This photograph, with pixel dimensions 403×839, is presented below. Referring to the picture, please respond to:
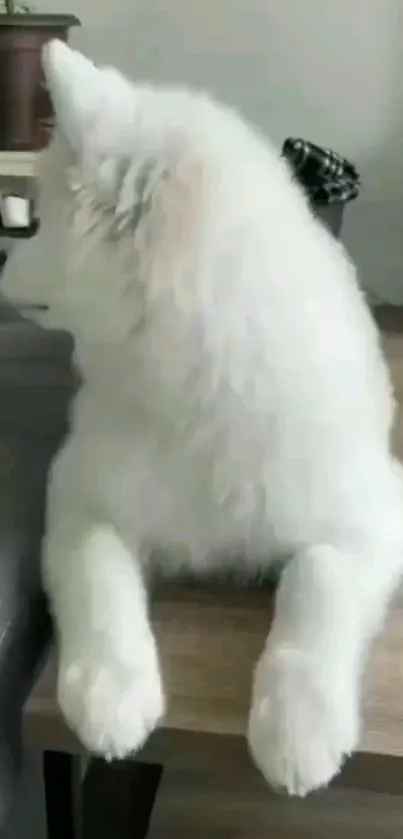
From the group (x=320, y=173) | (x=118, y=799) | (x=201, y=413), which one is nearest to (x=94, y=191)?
(x=201, y=413)

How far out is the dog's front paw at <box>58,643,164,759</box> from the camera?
698 millimetres

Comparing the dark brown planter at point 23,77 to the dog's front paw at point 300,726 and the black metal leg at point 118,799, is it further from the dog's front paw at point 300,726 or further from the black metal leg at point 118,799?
the dog's front paw at point 300,726

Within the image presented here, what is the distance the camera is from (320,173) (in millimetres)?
1817

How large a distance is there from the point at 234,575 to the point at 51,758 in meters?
0.26

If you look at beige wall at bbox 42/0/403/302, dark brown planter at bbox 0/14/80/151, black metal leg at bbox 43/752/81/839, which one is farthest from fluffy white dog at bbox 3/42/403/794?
Answer: beige wall at bbox 42/0/403/302

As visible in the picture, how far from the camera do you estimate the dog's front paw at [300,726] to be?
669 mm

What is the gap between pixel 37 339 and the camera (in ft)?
4.31

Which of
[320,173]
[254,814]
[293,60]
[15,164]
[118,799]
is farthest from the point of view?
[293,60]

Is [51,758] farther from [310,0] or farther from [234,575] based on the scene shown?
[310,0]

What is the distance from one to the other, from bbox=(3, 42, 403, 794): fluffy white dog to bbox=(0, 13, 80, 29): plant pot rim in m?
0.89

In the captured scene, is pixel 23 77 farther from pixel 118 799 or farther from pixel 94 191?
pixel 118 799

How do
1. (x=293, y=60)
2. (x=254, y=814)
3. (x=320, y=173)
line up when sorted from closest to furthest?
(x=254, y=814), (x=320, y=173), (x=293, y=60)

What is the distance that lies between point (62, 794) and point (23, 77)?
3.84ft

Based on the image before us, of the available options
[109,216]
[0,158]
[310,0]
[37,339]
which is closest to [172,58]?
[310,0]
